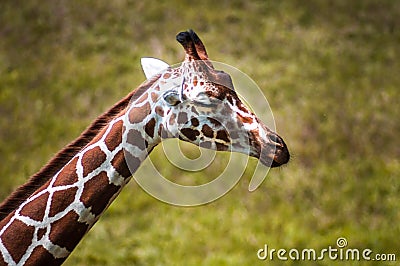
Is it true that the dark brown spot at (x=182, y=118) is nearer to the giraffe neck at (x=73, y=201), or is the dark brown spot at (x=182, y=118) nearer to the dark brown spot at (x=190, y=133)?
the dark brown spot at (x=190, y=133)

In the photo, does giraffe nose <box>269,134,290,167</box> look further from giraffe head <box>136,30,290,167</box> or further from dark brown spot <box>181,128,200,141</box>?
dark brown spot <box>181,128,200,141</box>

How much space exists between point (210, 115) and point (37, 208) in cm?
83

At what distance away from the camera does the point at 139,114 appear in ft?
10.5

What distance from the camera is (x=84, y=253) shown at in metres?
6.04

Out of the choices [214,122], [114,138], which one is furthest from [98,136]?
[214,122]

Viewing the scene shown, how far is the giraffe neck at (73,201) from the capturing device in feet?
10.3

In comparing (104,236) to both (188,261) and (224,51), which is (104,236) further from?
(224,51)

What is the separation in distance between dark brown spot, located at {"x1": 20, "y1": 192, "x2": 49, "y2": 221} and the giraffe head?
0.58 metres

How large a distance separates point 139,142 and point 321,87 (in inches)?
186

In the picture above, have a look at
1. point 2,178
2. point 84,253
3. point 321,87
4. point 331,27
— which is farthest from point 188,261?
point 331,27

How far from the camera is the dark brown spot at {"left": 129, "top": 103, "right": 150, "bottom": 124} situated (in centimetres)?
318

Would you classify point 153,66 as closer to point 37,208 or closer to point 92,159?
point 92,159

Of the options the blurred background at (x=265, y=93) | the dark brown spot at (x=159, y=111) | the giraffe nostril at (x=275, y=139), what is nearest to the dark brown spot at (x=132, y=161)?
the dark brown spot at (x=159, y=111)

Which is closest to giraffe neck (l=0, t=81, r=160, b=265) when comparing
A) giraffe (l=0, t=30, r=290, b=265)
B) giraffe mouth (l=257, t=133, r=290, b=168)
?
giraffe (l=0, t=30, r=290, b=265)
